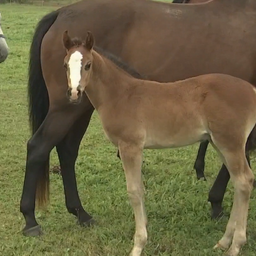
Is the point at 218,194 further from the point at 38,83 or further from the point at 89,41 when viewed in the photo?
the point at 89,41

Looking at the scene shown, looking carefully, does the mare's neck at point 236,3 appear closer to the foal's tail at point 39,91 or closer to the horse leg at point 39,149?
the foal's tail at point 39,91

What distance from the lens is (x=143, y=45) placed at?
12.9 ft

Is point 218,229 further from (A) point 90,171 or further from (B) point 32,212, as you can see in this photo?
(A) point 90,171

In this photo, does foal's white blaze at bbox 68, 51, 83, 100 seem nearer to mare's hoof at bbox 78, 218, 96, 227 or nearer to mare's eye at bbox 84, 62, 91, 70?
mare's eye at bbox 84, 62, 91, 70

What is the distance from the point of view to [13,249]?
12.0 ft

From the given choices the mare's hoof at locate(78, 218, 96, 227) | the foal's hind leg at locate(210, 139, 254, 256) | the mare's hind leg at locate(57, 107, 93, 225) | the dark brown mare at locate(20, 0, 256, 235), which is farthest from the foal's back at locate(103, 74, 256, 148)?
the mare's hoof at locate(78, 218, 96, 227)

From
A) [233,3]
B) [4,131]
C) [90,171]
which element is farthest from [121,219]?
[4,131]

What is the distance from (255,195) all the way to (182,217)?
3.36ft

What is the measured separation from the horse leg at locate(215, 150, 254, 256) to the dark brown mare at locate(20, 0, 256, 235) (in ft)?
2.92

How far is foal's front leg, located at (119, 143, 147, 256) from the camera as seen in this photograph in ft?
10.6

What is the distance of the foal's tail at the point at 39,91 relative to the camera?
163 inches

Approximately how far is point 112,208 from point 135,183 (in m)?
1.17

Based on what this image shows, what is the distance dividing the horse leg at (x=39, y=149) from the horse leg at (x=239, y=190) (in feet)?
4.13

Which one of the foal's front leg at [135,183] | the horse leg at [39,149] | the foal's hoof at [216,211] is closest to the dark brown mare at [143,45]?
the horse leg at [39,149]
